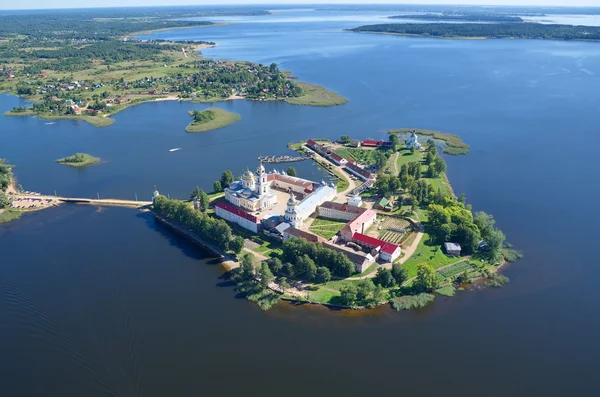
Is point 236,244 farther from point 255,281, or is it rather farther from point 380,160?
point 380,160

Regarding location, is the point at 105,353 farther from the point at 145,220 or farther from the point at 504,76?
the point at 504,76

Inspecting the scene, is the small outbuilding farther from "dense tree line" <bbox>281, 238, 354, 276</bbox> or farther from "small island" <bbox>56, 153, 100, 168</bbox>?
"small island" <bbox>56, 153, 100, 168</bbox>

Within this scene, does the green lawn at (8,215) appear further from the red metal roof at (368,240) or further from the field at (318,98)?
the field at (318,98)

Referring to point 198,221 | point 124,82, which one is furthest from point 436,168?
point 124,82

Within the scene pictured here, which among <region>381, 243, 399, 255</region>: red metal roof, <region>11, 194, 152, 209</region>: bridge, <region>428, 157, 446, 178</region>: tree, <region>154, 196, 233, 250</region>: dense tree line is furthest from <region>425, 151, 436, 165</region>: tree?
<region>11, 194, 152, 209</region>: bridge

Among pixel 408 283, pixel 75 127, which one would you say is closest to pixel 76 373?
pixel 408 283

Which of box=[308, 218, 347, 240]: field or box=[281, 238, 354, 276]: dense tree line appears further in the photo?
box=[308, 218, 347, 240]: field

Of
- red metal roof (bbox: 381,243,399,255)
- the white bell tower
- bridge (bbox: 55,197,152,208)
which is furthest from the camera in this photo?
bridge (bbox: 55,197,152,208)
